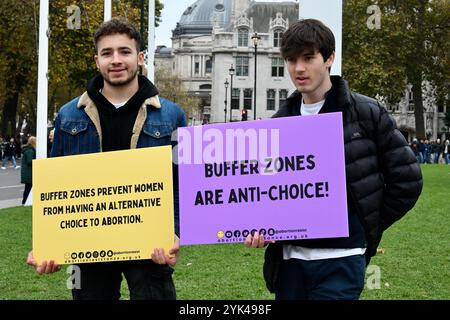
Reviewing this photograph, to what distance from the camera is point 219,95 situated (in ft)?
323

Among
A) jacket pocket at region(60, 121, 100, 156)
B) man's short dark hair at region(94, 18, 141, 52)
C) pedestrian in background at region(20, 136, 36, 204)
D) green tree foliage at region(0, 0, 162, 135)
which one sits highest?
green tree foliage at region(0, 0, 162, 135)

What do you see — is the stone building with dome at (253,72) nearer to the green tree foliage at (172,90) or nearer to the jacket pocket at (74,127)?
the green tree foliage at (172,90)

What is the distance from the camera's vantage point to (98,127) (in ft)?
13.5

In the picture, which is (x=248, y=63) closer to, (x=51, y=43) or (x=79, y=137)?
(x=51, y=43)

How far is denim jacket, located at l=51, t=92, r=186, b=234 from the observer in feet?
13.5

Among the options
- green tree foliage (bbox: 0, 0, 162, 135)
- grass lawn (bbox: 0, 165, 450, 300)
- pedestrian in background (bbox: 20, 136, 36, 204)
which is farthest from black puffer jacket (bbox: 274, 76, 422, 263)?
green tree foliage (bbox: 0, 0, 162, 135)

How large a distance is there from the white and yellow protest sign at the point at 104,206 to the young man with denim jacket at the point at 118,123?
0.45ft

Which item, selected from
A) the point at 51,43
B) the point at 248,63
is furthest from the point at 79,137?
the point at 248,63

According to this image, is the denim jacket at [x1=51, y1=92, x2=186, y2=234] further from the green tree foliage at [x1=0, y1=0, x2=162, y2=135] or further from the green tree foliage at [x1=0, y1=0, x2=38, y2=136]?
the green tree foliage at [x1=0, y1=0, x2=38, y2=136]

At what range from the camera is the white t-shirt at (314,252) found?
386 centimetres

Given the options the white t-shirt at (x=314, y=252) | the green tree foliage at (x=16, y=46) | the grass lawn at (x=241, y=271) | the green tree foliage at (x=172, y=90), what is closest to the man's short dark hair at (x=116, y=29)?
the white t-shirt at (x=314, y=252)

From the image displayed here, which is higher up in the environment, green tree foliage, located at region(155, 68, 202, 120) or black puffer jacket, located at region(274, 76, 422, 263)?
green tree foliage, located at region(155, 68, 202, 120)

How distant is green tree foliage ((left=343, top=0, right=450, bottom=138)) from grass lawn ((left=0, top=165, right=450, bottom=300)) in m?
25.4
